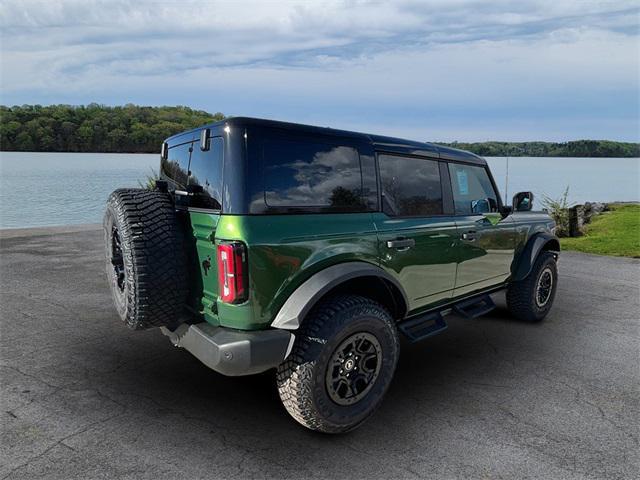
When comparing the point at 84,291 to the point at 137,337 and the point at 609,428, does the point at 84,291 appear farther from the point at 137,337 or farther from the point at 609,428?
the point at 609,428

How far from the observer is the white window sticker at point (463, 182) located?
13.5 feet

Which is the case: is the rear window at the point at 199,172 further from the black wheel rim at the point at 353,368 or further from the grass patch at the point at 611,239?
the grass patch at the point at 611,239

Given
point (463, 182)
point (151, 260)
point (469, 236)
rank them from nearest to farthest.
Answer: point (151, 260), point (469, 236), point (463, 182)

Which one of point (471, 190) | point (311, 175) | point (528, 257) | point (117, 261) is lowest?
point (528, 257)

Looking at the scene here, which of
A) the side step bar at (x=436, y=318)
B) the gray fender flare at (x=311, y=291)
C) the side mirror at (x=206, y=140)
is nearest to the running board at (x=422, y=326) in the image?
the side step bar at (x=436, y=318)

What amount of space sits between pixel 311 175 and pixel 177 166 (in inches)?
47.9

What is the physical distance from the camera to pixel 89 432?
2.72 metres

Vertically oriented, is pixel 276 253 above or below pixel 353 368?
above

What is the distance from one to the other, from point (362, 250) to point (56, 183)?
30867 mm

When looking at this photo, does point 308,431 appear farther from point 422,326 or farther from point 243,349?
point 422,326

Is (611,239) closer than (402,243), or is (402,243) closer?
(402,243)

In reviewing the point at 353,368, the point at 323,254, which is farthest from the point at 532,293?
the point at 323,254

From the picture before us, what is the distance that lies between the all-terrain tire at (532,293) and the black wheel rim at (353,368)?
2.84m

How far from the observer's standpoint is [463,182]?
4.19 metres
